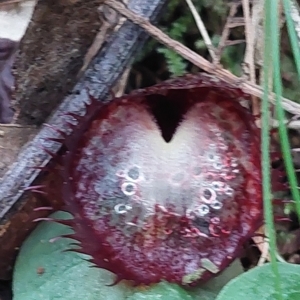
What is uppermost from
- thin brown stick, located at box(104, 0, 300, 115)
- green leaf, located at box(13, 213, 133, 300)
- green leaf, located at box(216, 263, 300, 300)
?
thin brown stick, located at box(104, 0, 300, 115)

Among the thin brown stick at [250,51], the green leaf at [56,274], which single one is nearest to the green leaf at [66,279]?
the green leaf at [56,274]

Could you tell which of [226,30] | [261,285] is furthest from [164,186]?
[226,30]

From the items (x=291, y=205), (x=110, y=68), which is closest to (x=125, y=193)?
(x=110, y=68)

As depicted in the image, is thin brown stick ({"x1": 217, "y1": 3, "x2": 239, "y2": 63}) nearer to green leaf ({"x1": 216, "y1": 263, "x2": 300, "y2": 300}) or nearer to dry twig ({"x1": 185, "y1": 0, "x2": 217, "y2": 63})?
dry twig ({"x1": 185, "y1": 0, "x2": 217, "y2": 63})

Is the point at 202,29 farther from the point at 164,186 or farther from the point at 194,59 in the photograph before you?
the point at 164,186

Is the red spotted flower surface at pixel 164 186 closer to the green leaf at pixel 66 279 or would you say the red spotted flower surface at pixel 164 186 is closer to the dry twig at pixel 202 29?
the green leaf at pixel 66 279

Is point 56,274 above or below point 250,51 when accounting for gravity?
below

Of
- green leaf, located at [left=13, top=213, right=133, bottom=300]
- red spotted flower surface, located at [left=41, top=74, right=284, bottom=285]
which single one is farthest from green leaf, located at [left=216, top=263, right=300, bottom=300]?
green leaf, located at [left=13, top=213, right=133, bottom=300]
